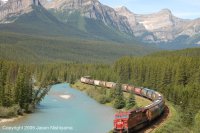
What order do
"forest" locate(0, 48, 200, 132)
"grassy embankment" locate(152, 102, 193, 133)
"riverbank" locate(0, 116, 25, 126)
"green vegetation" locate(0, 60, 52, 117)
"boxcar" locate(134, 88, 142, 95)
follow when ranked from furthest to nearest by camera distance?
"boxcar" locate(134, 88, 142, 95)
"green vegetation" locate(0, 60, 52, 117)
"forest" locate(0, 48, 200, 132)
"riverbank" locate(0, 116, 25, 126)
"grassy embankment" locate(152, 102, 193, 133)

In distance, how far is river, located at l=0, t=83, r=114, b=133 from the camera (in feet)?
287

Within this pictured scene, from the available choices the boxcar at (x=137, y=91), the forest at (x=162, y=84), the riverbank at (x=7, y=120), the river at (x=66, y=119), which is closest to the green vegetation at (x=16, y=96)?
the forest at (x=162, y=84)

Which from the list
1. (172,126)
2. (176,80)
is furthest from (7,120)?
(176,80)

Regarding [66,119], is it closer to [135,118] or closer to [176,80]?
[135,118]

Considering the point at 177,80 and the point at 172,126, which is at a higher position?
the point at 172,126

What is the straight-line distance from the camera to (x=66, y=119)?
103 meters

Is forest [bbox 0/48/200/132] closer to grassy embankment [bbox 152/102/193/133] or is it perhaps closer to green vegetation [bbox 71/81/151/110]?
grassy embankment [bbox 152/102/193/133]

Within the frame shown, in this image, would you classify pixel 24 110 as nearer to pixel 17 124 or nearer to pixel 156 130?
pixel 17 124

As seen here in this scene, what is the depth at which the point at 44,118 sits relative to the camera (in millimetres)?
103000

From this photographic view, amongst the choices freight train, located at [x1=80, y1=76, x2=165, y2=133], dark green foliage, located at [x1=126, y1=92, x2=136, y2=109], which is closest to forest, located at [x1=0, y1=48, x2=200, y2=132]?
freight train, located at [x1=80, y1=76, x2=165, y2=133]

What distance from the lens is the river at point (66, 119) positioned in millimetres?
87625

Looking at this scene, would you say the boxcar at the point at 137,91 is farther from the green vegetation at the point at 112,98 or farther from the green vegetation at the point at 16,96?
the green vegetation at the point at 16,96

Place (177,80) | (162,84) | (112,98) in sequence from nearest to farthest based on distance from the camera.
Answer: (112,98) → (177,80) → (162,84)

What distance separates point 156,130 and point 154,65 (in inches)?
4067
